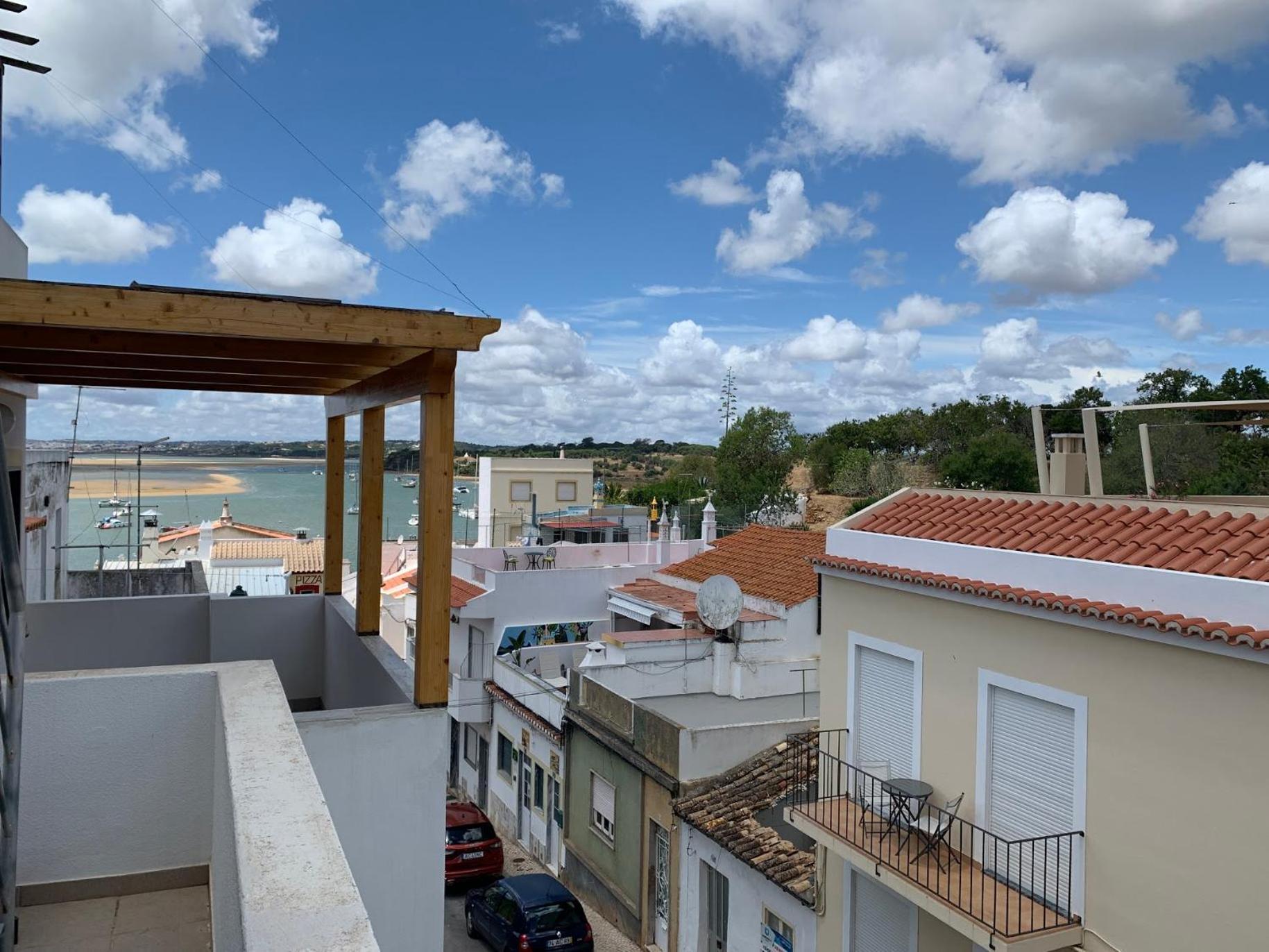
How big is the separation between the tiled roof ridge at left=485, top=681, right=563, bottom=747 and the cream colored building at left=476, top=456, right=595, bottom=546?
21.4 meters

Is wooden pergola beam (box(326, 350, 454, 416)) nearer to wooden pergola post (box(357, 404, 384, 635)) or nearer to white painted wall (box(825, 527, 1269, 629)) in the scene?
wooden pergola post (box(357, 404, 384, 635))

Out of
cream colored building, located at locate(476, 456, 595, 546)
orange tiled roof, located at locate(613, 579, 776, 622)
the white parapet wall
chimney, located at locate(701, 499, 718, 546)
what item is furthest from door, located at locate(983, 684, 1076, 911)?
cream colored building, located at locate(476, 456, 595, 546)

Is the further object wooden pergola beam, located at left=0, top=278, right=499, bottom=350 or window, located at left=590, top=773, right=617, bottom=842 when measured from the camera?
window, located at left=590, top=773, right=617, bottom=842

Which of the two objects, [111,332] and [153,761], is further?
[111,332]

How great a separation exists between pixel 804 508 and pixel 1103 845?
1886 inches

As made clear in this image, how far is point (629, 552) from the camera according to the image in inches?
1124

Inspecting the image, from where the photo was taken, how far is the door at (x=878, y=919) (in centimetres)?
1014

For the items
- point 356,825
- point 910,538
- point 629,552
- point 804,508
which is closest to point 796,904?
point 910,538

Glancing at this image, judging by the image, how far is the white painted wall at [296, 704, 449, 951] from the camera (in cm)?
556

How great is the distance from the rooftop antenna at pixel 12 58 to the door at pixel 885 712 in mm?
9469

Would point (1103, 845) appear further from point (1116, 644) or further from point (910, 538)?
point (910, 538)

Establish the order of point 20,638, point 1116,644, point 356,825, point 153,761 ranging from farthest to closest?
point 1116,644 < point 356,825 < point 153,761 < point 20,638

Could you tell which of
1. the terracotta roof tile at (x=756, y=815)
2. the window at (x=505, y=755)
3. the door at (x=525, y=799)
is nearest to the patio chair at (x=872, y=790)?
the terracotta roof tile at (x=756, y=815)

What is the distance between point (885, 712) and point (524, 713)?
11.3 m
